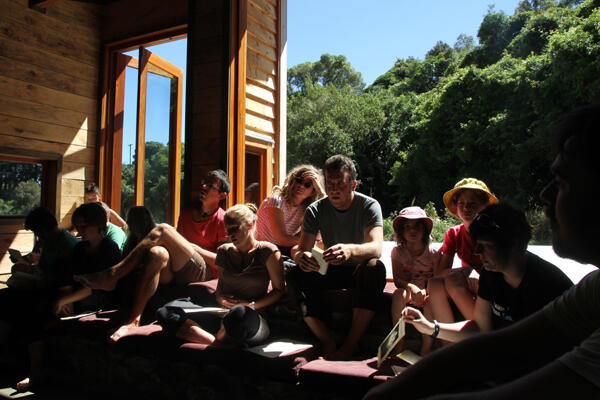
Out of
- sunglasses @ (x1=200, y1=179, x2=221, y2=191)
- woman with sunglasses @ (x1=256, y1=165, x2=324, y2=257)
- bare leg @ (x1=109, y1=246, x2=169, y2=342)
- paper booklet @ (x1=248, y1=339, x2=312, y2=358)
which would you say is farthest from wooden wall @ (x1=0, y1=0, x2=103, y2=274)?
paper booklet @ (x1=248, y1=339, x2=312, y2=358)

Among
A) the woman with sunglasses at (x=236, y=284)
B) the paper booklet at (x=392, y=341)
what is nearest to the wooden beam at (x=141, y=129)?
the woman with sunglasses at (x=236, y=284)

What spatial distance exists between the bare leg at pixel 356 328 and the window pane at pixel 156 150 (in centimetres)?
359

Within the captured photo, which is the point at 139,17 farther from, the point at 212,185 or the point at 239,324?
the point at 239,324

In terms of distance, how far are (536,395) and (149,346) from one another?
8.30 feet

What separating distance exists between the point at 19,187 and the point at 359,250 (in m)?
4.45

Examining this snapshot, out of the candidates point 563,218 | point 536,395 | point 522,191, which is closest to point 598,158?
point 563,218

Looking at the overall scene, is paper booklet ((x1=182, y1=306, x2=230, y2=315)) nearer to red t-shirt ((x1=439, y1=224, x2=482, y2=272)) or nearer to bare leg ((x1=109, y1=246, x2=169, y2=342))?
bare leg ((x1=109, y1=246, x2=169, y2=342))

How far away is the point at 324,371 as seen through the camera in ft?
6.72

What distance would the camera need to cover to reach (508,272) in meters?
1.77

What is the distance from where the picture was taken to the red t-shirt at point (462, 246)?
2596 millimetres

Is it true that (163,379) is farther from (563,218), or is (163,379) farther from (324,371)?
(563,218)

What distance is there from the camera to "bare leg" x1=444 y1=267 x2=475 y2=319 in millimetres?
2121

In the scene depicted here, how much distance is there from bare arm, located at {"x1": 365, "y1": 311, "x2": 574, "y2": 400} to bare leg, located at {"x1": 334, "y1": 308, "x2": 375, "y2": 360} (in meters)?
1.46

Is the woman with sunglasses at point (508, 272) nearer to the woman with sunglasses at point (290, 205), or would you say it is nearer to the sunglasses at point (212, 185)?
the woman with sunglasses at point (290, 205)
